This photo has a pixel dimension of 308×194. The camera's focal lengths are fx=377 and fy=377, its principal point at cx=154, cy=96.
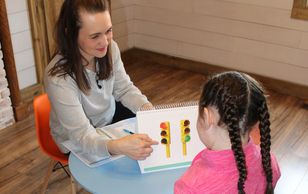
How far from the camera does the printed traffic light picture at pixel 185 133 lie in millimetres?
1181

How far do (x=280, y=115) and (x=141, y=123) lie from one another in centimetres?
176

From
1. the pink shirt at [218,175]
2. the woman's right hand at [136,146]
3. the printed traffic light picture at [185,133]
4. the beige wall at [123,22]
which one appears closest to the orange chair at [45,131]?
the woman's right hand at [136,146]

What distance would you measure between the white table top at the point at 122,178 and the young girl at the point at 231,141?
0.66 ft

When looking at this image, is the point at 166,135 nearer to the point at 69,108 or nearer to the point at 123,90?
the point at 69,108

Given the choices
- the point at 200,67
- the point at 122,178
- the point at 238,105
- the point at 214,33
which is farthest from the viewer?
the point at 200,67

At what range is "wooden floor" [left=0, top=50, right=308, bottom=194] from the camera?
200cm

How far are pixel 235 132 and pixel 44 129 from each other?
985 millimetres

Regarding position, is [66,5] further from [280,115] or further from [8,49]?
[280,115]

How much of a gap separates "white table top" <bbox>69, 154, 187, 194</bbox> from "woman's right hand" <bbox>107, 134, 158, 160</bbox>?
0.05 meters

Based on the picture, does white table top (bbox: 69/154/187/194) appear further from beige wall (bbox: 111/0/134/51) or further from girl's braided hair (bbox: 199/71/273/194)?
beige wall (bbox: 111/0/134/51)

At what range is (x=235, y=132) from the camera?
0.84 m

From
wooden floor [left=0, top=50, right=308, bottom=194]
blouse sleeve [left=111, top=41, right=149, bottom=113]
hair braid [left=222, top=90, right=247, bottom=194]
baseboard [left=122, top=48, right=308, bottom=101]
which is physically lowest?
wooden floor [left=0, top=50, right=308, bottom=194]

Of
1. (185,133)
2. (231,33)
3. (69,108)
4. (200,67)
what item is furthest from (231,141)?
(200,67)

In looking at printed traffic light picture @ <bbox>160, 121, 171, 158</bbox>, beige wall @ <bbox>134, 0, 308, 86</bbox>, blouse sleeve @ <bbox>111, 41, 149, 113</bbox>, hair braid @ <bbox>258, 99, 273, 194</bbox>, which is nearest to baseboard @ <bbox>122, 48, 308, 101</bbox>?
beige wall @ <bbox>134, 0, 308, 86</bbox>
